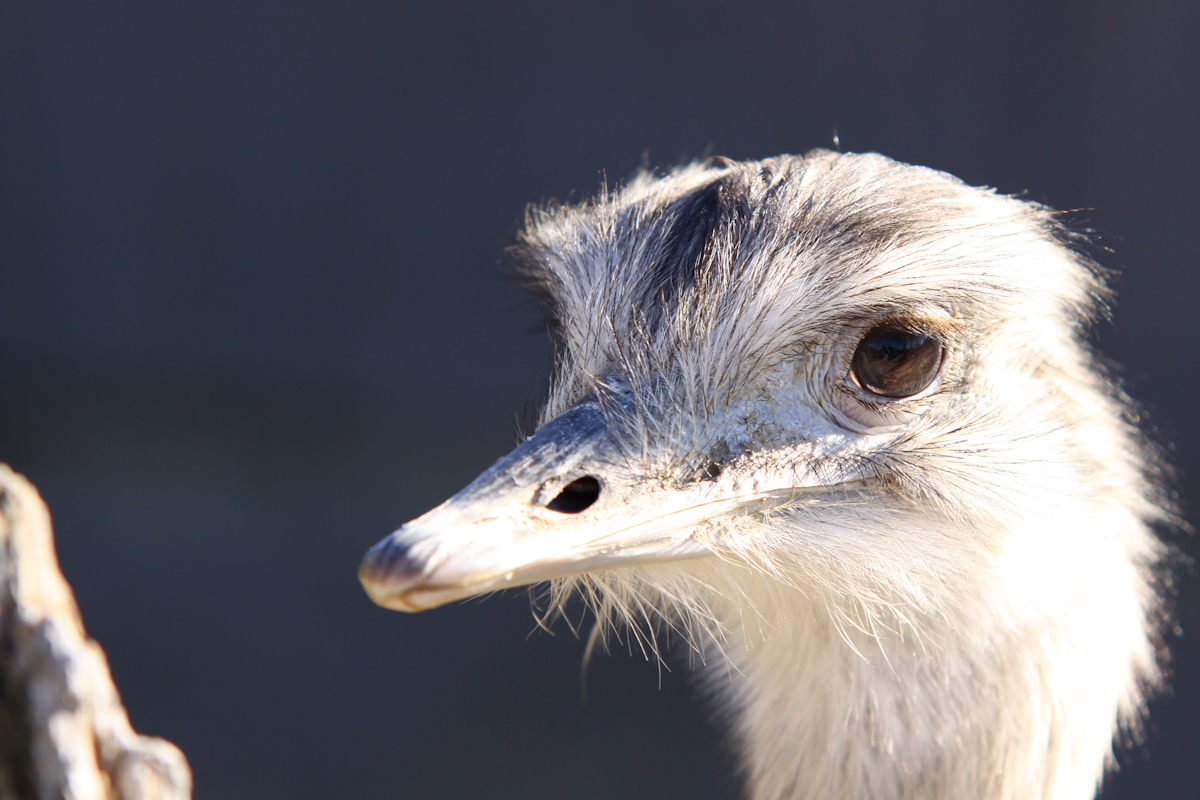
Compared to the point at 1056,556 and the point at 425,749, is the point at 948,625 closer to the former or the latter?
the point at 1056,556

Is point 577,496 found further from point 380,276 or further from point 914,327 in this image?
point 380,276

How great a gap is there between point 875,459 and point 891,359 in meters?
0.13

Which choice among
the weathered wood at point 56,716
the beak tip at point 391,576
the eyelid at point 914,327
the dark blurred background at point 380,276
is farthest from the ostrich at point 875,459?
the dark blurred background at point 380,276

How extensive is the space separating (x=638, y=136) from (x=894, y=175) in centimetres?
228

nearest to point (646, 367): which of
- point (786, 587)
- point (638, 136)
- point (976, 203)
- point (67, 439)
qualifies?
point (786, 587)

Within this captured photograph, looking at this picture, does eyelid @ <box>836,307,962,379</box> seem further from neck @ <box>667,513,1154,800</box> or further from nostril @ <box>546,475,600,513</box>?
nostril @ <box>546,475,600,513</box>

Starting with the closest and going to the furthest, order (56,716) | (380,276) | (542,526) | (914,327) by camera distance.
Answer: (56,716), (542,526), (914,327), (380,276)

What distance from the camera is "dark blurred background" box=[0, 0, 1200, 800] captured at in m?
3.54

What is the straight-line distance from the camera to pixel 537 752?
3.75 m

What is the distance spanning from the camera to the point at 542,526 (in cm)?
102

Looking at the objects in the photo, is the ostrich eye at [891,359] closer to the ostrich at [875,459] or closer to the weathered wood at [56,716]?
the ostrich at [875,459]

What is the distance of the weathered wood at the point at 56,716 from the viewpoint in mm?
825

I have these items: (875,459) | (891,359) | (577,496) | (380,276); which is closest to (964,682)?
(875,459)

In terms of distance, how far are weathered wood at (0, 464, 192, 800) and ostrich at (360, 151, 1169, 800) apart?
1.67ft
